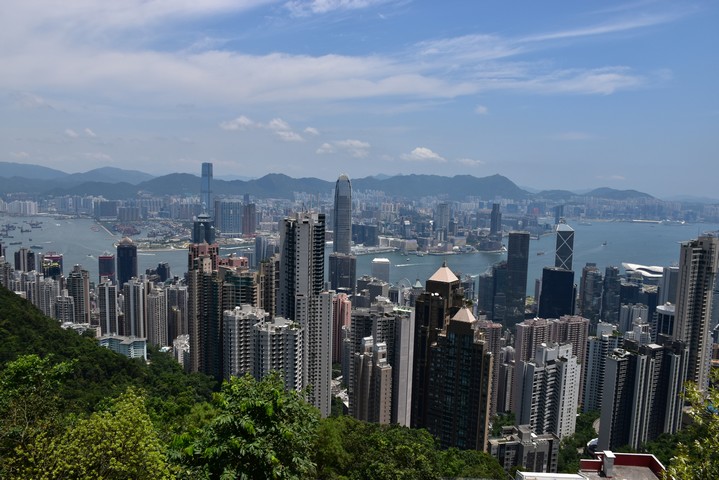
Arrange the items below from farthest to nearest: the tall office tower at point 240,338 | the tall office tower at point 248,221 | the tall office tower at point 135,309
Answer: the tall office tower at point 248,221 → the tall office tower at point 135,309 → the tall office tower at point 240,338

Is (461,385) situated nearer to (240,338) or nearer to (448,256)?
(240,338)

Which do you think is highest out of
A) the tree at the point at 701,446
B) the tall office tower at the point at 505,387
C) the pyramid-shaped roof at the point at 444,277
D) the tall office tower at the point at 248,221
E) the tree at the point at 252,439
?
the tree at the point at 701,446

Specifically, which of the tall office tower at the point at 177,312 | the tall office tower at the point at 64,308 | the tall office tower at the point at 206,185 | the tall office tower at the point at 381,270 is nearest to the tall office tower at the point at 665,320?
the tall office tower at the point at 177,312

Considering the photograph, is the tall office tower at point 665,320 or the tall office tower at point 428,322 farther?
the tall office tower at point 665,320

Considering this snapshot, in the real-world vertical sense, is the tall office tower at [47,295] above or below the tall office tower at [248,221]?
below

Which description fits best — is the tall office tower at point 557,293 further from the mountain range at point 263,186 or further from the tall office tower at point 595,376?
the mountain range at point 263,186

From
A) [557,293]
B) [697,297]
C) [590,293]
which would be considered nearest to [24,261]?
[557,293]

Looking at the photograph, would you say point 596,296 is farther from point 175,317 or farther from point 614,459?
point 614,459
